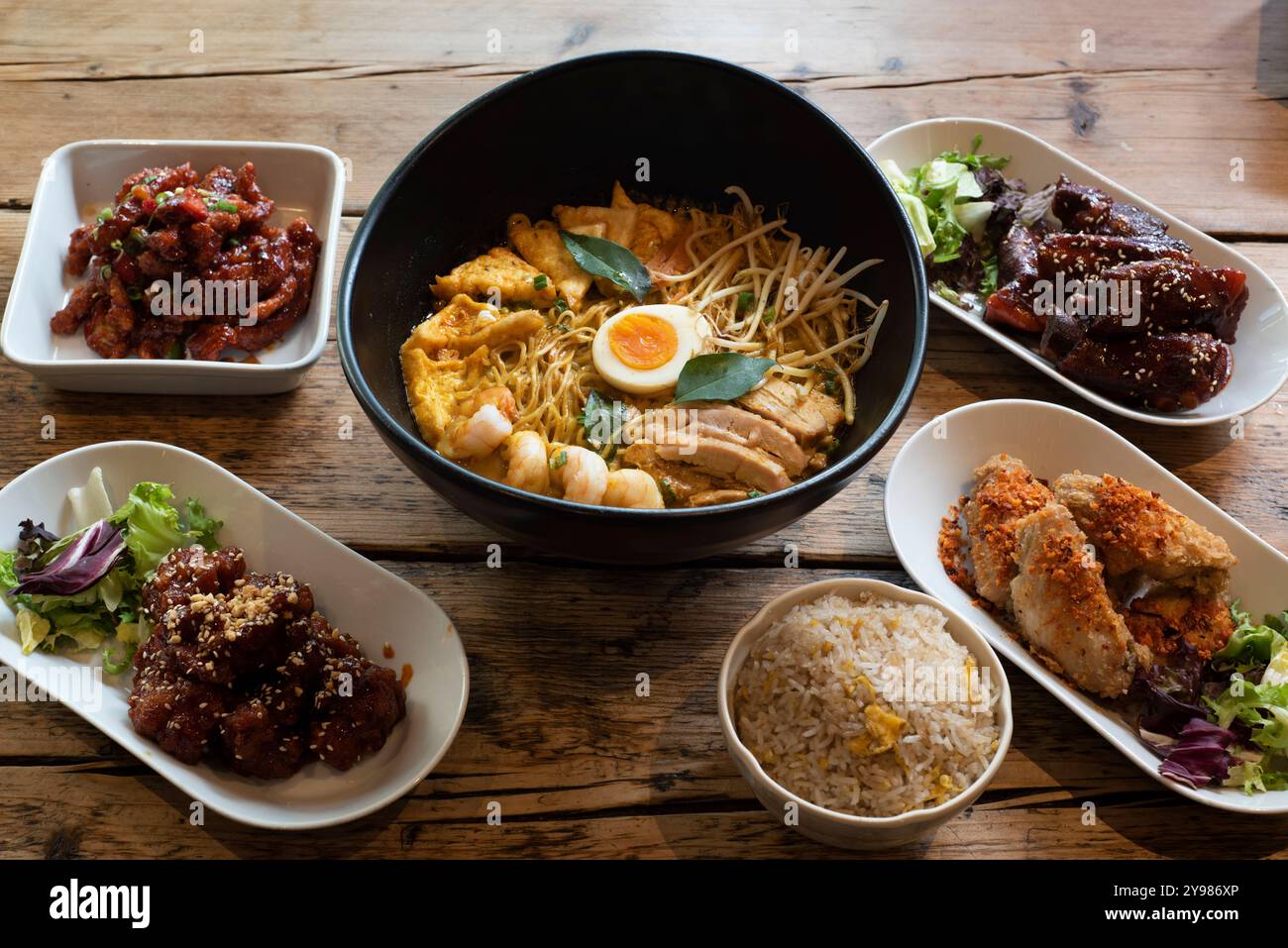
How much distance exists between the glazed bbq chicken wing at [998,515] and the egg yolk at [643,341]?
83 cm

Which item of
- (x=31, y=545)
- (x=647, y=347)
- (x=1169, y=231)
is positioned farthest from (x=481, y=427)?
(x=1169, y=231)

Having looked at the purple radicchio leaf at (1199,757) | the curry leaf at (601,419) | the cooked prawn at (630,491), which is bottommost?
the purple radicchio leaf at (1199,757)

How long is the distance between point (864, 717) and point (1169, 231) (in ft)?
6.19

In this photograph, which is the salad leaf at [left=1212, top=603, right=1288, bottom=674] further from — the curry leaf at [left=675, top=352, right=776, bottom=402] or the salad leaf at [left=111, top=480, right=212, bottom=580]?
the salad leaf at [left=111, top=480, right=212, bottom=580]

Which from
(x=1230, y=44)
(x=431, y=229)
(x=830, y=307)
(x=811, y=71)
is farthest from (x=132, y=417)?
(x=1230, y=44)

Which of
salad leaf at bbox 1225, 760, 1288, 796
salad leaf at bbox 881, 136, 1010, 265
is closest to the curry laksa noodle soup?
salad leaf at bbox 881, 136, 1010, 265

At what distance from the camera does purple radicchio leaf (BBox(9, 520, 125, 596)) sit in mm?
2342

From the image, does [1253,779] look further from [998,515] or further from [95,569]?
[95,569]

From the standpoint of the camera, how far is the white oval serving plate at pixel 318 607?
2184 millimetres

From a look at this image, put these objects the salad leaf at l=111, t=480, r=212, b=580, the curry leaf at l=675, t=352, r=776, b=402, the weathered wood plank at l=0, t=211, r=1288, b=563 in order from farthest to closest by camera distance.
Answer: the weathered wood plank at l=0, t=211, r=1288, b=563 < the curry leaf at l=675, t=352, r=776, b=402 < the salad leaf at l=111, t=480, r=212, b=580

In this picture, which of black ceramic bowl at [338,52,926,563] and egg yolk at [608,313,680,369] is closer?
black ceramic bowl at [338,52,926,563]

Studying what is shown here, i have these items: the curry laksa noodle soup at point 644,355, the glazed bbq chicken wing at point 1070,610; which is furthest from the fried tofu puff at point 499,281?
the glazed bbq chicken wing at point 1070,610

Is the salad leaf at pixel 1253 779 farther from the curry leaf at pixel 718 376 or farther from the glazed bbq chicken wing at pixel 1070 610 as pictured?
the curry leaf at pixel 718 376

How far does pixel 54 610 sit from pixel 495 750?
101 centimetres
